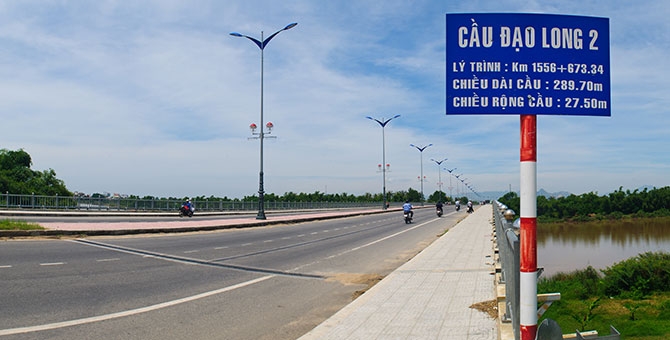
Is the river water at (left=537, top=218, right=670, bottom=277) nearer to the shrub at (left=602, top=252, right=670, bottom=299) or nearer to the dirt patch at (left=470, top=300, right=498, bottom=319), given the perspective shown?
the shrub at (left=602, top=252, right=670, bottom=299)

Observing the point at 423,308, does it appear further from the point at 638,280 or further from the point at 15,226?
the point at 15,226

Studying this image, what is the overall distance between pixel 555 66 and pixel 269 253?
12.5 meters

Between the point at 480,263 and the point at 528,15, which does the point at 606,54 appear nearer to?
the point at 528,15

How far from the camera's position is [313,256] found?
1517 cm

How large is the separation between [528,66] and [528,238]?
4.78ft

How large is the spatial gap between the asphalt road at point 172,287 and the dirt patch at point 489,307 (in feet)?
7.37

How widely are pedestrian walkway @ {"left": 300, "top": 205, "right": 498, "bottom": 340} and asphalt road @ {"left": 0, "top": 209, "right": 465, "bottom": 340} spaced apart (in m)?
0.71

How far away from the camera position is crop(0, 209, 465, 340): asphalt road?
258 inches

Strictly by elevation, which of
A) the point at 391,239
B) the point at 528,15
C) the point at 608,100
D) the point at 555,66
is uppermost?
the point at 528,15

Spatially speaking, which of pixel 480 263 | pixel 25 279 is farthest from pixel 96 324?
pixel 480 263

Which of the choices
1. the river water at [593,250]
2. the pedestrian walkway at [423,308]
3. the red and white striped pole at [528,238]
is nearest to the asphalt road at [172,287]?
the pedestrian walkway at [423,308]

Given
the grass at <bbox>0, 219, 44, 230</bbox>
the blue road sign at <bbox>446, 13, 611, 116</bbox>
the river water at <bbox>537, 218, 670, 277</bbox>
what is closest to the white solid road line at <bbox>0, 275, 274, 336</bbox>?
the blue road sign at <bbox>446, 13, 611, 116</bbox>

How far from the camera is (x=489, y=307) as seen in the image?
7.01 meters

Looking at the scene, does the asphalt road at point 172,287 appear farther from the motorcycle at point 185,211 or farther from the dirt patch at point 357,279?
the motorcycle at point 185,211
